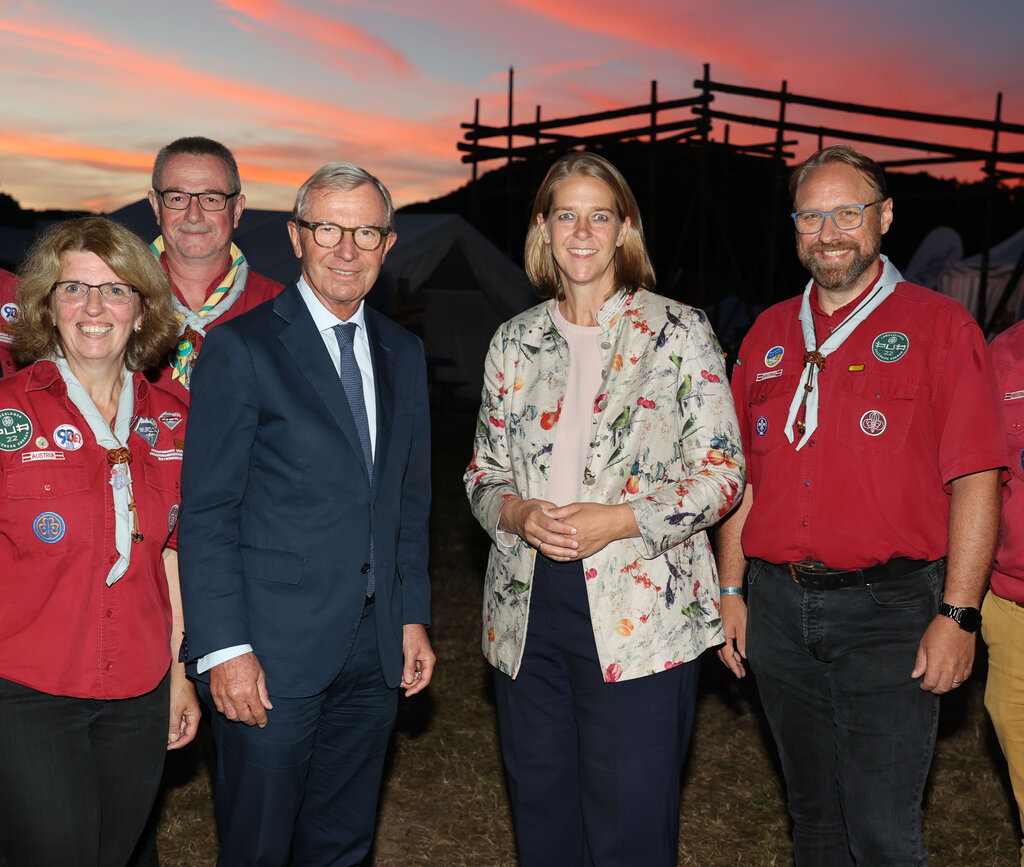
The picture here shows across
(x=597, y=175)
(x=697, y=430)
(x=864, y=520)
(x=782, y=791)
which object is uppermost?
(x=597, y=175)

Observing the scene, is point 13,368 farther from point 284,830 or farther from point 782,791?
point 782,791

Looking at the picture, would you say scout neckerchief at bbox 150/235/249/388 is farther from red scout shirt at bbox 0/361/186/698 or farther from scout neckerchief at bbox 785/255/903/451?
scout neckerchief at bbox 785/255/903/451

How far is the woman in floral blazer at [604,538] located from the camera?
2.94 metres

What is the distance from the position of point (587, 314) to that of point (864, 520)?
113 centimetres

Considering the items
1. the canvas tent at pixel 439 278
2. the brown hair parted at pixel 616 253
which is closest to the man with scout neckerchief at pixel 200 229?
the brown hair parted at pixel 616 253

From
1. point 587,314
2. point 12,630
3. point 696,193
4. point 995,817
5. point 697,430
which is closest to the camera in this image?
point 12,630

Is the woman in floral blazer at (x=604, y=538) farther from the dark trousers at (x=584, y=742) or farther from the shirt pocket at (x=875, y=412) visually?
the shirt pocket at (x=875, y=412)

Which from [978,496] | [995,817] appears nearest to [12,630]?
[978,496]

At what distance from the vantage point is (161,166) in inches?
158

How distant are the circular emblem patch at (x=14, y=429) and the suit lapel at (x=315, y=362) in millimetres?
764

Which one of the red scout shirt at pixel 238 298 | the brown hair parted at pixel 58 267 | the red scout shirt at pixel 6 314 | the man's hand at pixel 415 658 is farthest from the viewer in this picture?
the red scout shirt at pixel 6 314

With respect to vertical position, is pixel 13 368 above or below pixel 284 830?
above

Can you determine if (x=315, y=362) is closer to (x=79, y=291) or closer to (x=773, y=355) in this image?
(x=79, y=291)

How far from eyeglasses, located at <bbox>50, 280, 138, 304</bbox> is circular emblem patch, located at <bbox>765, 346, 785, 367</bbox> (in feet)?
7.17
